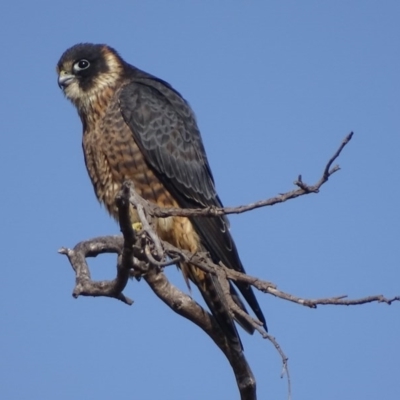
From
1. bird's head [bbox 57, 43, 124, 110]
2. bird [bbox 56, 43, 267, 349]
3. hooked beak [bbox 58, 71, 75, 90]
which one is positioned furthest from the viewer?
hooked beak [bbox 58, 71, 75, 90]

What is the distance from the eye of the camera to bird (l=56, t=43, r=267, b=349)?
6.05 metres

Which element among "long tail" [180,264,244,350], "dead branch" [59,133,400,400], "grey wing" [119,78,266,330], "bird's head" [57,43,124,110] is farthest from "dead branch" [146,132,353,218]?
"bird's head" [57,43,124,110]

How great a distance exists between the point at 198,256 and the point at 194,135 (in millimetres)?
2388

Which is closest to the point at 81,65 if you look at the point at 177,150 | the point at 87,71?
the point at 87,71

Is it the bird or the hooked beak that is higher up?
the hooked beak

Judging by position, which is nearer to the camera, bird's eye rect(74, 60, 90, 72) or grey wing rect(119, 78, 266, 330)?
grey wing rect(119, 78, 266, 330)

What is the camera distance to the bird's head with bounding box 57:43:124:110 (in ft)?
21.9

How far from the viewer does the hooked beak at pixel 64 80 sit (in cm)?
684

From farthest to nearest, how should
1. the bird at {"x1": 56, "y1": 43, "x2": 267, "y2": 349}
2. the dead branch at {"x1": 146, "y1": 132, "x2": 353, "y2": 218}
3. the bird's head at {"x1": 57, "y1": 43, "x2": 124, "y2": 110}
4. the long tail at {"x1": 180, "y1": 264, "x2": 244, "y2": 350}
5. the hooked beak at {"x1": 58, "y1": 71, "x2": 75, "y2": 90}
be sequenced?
1. the hooked beak at {"x1": 58, "y1": 71, "x2": 75, "y2": 90}
2. the bird's head at {"x1": 57, "y1": 43, "x2": 124, "y2": 110}
3. the bird at {"x1": 56, "y1": 43, "x2": 267, "y2": 349}
4. the long tail at {"x1": 180, "y1": 264, "x2": 244, "y2": 350}
5. the dead branch at {"x1": 146, "y1": 132, "x2": 353, "y2": 218}

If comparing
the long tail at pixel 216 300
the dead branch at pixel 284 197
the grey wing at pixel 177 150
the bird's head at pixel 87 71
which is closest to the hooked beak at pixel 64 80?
the bird's head at pixel 87 71

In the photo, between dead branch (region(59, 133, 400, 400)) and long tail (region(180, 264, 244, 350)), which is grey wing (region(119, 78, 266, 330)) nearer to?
long tail (region(180, 264, 244, 350))

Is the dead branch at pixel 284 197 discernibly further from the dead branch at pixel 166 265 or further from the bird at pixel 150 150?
the bird at pixel 150 150

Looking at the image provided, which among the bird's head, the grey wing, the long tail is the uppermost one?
the bird's head

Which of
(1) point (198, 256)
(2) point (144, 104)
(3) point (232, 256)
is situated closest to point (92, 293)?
(1) point (198, 256)
